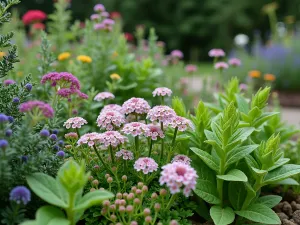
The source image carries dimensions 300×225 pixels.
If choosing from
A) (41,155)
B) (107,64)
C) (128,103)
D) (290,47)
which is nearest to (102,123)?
(128,103)

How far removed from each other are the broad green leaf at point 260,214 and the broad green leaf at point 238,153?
0.94ft

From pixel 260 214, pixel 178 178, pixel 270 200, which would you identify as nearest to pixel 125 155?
pixel 178 178

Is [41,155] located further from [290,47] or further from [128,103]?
[290,47]

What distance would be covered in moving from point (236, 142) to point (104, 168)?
766mm

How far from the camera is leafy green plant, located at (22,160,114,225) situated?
6.10ft

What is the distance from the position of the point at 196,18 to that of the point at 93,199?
20869mm

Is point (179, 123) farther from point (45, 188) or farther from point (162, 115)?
point (45, 188)

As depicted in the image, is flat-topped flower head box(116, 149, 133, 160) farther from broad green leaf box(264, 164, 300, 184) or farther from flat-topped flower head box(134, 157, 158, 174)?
broad green leaf box(264, 164, 300, 184)

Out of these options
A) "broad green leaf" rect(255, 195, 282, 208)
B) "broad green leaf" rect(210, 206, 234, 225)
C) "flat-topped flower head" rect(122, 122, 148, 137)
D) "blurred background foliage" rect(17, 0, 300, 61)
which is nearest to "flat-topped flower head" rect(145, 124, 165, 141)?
"flat-topped flower head" rect(122, 122, 148, 137)

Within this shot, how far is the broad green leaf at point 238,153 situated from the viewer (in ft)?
7.76

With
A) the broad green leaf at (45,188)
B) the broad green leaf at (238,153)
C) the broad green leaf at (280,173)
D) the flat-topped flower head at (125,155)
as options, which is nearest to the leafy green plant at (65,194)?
the broad green leaf at (45,188)

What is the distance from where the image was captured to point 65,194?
6.52 feet

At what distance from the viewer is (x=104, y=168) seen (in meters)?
2.44

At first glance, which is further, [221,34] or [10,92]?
[221,34]
